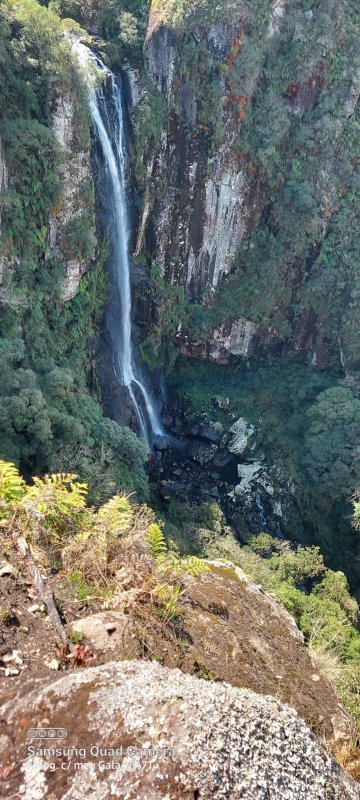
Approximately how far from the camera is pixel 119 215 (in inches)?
572

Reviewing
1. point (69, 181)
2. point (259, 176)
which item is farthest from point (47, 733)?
point (259, 176)

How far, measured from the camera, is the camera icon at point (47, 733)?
2.32 metres

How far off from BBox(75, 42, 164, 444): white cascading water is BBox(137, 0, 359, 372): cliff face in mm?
1009

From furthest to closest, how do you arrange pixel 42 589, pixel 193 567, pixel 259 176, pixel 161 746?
Answer: pixel 259 176 → pixel 193 567 → pixel 42 589 → pixel 161 746

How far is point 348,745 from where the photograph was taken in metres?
3.06

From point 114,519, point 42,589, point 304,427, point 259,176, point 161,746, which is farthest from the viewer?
point 304,427

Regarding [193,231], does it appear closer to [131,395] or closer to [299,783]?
[131,395]

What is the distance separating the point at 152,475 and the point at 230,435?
3539 mm

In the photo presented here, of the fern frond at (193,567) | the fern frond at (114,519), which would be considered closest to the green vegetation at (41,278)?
the fern frond at (114,519)

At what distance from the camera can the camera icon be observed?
2.32m

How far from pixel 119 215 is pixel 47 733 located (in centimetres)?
1434

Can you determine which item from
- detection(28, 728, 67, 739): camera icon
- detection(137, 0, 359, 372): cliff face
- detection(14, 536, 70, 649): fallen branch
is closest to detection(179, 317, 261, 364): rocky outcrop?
detection(137, 0, 359, 372): cliff face

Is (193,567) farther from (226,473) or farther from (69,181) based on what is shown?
(226,473)

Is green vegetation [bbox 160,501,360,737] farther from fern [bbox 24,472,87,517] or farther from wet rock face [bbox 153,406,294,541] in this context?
fern [bbox 24,472,87,517]
